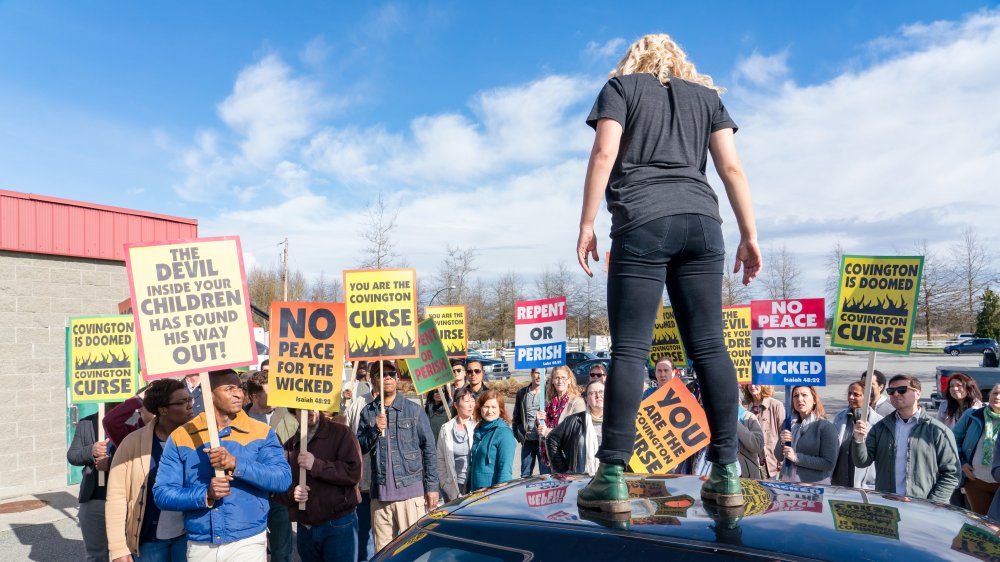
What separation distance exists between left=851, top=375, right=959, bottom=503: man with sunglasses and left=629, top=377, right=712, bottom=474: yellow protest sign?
237 cm

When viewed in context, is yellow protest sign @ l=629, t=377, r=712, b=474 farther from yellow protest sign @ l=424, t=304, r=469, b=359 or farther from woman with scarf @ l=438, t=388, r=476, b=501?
yellow protest sign @ l=424, t=304, r=469, b=359

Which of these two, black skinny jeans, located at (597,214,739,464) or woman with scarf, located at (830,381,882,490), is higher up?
black skinny jeans, located at (597,214,739,464)

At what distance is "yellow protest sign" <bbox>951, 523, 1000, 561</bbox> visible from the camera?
5.33ft

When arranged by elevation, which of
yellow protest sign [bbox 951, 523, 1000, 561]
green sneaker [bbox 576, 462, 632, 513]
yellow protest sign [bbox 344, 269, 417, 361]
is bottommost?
yellow protest sign [bbox 951, 523, 1000, 561]

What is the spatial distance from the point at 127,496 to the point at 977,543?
5.22m

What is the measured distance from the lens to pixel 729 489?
2.15 m

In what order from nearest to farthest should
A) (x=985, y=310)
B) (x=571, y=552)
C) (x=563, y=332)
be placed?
1. (x=571, y=552)
2. (x=563, y=332)
3. (x=985, y=310)

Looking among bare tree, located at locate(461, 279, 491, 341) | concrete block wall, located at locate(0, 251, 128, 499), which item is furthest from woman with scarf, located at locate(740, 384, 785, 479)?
bare tree, located at locate(461, 279, 491, 341)

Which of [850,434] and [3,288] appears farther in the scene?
[3,288]

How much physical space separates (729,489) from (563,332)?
7152 millimetres

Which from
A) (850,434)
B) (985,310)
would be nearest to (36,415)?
(850,434)

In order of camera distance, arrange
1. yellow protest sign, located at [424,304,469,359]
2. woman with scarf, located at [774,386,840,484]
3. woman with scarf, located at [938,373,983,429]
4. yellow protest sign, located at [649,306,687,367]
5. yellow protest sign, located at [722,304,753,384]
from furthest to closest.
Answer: yellow protest sign, located at [424,304,469,359] → yellow protest sign, located at [649,306,687,367] → yellow protest sign, located at [722,304,753,384] → woman with scarf, located at [938,373,983,429] → woman with scarf, located at [774,386,840,484]

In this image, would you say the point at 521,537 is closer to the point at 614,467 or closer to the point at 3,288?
the point at 614,467

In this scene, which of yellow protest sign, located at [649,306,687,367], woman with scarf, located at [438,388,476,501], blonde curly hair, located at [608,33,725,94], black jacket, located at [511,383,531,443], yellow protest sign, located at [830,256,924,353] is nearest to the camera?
blonde curly hair, located at [608,33,725,94]
